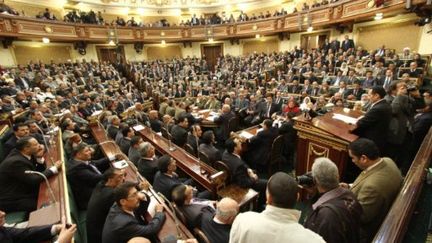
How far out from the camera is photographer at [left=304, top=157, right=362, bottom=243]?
1.57 metres

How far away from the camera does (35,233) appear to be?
192 cm

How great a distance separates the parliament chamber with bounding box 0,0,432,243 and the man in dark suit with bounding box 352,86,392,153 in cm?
2

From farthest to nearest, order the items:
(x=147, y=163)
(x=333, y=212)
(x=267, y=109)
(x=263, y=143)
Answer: (x=267, y=109)
(x=263, y=143)
(x=147, y=163)
(x=333, y=212)

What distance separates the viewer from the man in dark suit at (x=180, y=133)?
5539mm

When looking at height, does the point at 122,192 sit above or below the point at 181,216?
above

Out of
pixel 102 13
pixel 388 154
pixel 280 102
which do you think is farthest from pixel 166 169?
pixel 102 13

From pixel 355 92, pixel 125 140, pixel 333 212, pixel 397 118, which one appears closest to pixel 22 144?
pixel 125 140

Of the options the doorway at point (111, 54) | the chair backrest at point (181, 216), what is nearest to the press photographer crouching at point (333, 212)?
the chair backrest at point (181, 216)

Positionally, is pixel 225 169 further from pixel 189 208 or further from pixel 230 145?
pixel 189 208

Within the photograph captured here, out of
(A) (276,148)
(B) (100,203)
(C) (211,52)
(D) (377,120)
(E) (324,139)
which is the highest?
(C) (211,52)

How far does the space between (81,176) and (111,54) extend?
1758cm

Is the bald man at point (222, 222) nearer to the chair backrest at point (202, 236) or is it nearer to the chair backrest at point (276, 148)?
the chair backrest at point (202, 236)

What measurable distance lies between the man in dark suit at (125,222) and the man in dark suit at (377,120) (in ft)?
9.69

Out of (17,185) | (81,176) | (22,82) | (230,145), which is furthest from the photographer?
(22,82)
